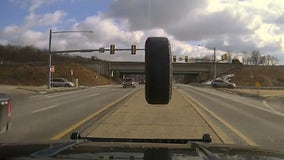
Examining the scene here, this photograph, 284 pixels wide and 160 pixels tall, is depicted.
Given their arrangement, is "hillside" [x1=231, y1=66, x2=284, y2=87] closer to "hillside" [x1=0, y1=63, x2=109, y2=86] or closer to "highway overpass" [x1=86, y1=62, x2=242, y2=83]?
"highway overpass" [x1=86, y1=62, x2=242, y2=83]

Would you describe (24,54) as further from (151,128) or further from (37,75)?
(151,128)

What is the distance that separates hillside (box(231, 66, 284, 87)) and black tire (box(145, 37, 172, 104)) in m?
116

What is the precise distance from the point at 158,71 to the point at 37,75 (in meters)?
114

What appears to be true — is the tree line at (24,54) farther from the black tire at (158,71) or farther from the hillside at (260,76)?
the black tire at (158,71)

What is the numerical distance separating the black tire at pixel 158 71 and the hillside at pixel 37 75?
107m

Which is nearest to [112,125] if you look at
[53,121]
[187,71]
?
[53,121]

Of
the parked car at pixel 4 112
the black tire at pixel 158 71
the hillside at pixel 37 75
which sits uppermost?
the black tire at pixel 158 71

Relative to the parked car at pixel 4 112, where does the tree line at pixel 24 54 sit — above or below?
above

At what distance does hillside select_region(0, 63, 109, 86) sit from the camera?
374ft

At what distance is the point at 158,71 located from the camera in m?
4.99

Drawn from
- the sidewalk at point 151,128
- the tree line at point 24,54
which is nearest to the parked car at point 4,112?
the sidewalk at point 151,128

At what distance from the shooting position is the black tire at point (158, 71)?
4.98 metres

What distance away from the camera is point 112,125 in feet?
56.7

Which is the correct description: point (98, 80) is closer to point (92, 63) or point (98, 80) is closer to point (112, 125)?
point (92, 63)
